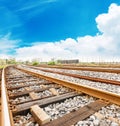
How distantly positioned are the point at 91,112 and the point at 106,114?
27 centimetres

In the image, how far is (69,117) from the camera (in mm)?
2629

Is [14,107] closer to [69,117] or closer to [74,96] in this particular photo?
[69,117]

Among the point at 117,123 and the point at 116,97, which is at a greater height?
the point at 116,97

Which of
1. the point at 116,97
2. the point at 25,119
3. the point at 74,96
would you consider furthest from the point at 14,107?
the point at 116,97

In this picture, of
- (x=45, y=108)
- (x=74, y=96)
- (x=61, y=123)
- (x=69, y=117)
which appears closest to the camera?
(x=61, y=123)

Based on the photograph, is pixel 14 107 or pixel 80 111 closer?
pixel 80 111

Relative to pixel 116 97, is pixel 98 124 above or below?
below

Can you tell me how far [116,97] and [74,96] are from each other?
3.66 feet

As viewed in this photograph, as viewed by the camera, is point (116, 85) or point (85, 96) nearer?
point (85, 96)

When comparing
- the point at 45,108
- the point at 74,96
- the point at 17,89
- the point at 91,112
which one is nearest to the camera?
the point at 91,112

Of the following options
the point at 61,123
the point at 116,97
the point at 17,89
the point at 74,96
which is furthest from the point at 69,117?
the point at 17,89

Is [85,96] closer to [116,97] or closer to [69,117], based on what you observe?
[116,97]

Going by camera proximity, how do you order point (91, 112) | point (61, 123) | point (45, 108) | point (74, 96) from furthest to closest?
1. point (74, 96)
2. point (45, 108)
3. point (91, 112)
4. point (61, 123)

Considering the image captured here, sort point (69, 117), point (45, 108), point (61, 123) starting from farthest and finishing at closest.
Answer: point (45, 108)
point (69, 117)
point (61, 123)
